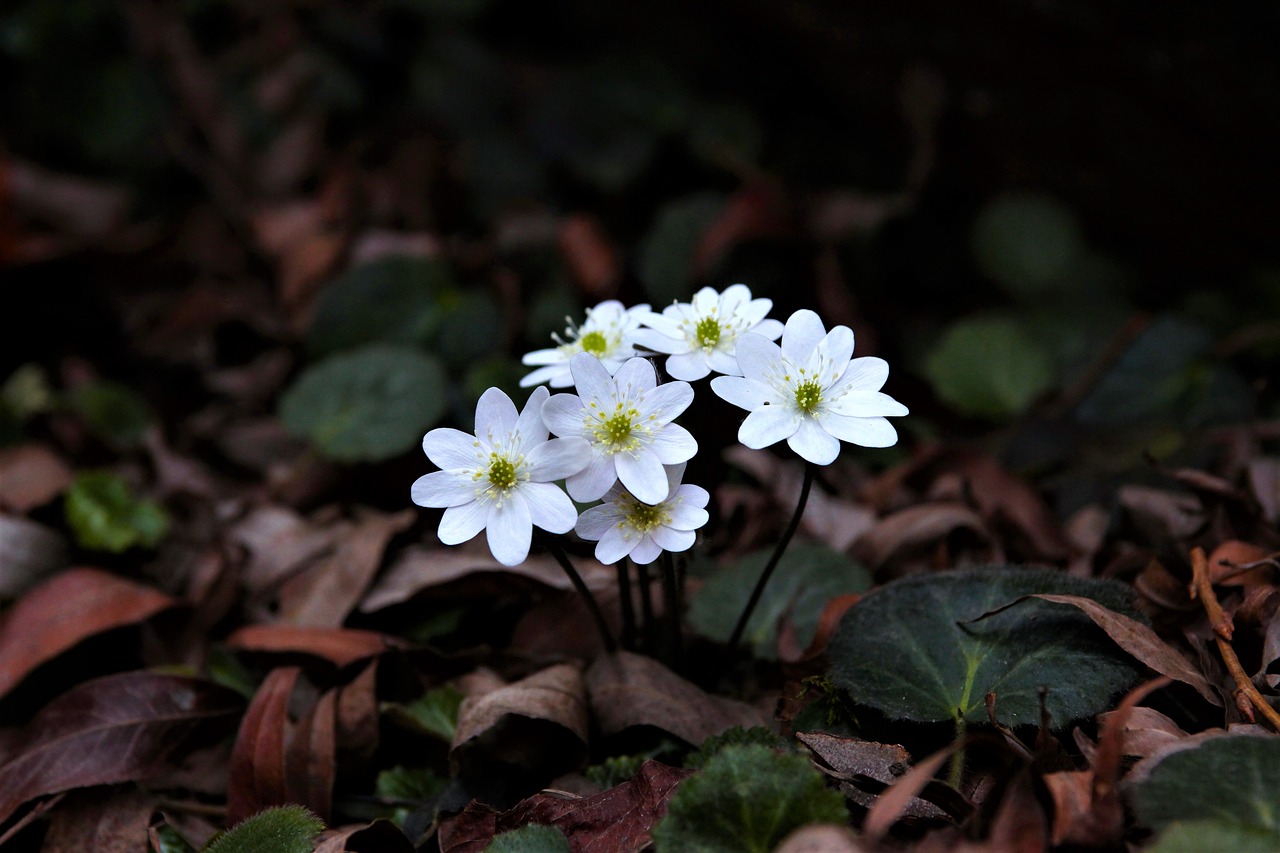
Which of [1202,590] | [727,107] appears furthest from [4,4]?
[1202,590]

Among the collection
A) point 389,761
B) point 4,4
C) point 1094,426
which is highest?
point 4,4

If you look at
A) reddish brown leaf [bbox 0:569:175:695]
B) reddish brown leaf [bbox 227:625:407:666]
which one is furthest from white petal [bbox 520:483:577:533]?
reddish brown leaf [bbox 0:569:175:695]

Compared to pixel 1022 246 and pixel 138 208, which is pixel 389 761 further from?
pixel 138 208

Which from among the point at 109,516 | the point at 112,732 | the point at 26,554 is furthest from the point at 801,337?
the point at 26,554

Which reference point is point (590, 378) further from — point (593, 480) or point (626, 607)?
point (626, 607)

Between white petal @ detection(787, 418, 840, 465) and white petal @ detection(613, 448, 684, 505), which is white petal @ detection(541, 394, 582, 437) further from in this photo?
white petal @ detection(787, 418, 840, 465)
